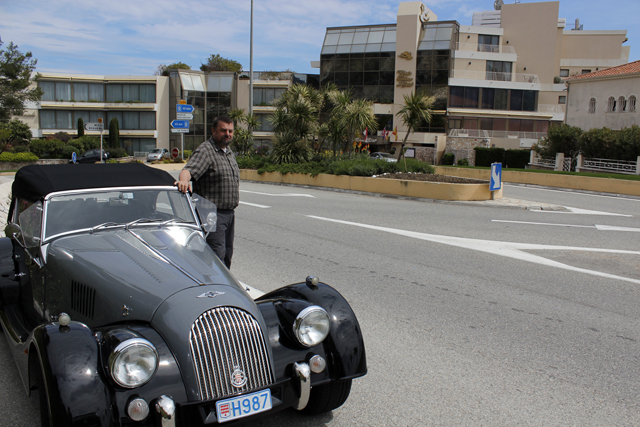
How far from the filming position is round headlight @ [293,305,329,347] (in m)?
3.18

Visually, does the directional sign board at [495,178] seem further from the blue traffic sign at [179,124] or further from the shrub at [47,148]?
the shrub at [47,148]

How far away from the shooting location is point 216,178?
5.29 meters

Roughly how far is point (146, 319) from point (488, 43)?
6264 centimetres

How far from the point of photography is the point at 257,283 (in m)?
6.51

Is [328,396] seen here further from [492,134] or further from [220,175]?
[492,134]

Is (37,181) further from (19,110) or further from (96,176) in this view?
(19,110)

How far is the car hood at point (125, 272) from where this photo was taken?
10.5ft

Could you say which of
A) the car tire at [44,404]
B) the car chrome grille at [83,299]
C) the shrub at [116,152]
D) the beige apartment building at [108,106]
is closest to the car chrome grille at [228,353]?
the car tire at [44,404]

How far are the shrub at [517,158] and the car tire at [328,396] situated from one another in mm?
46104

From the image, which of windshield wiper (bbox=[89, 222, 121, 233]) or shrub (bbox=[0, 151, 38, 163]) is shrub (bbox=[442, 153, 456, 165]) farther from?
windshield wiper (bbox=[89, 222, 121, 233])

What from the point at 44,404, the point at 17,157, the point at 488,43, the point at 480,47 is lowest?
the point at 17,157

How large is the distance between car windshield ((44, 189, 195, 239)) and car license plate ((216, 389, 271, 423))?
1856mm

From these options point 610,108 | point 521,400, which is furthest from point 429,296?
point 610,108

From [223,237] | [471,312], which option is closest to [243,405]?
[223,237]
